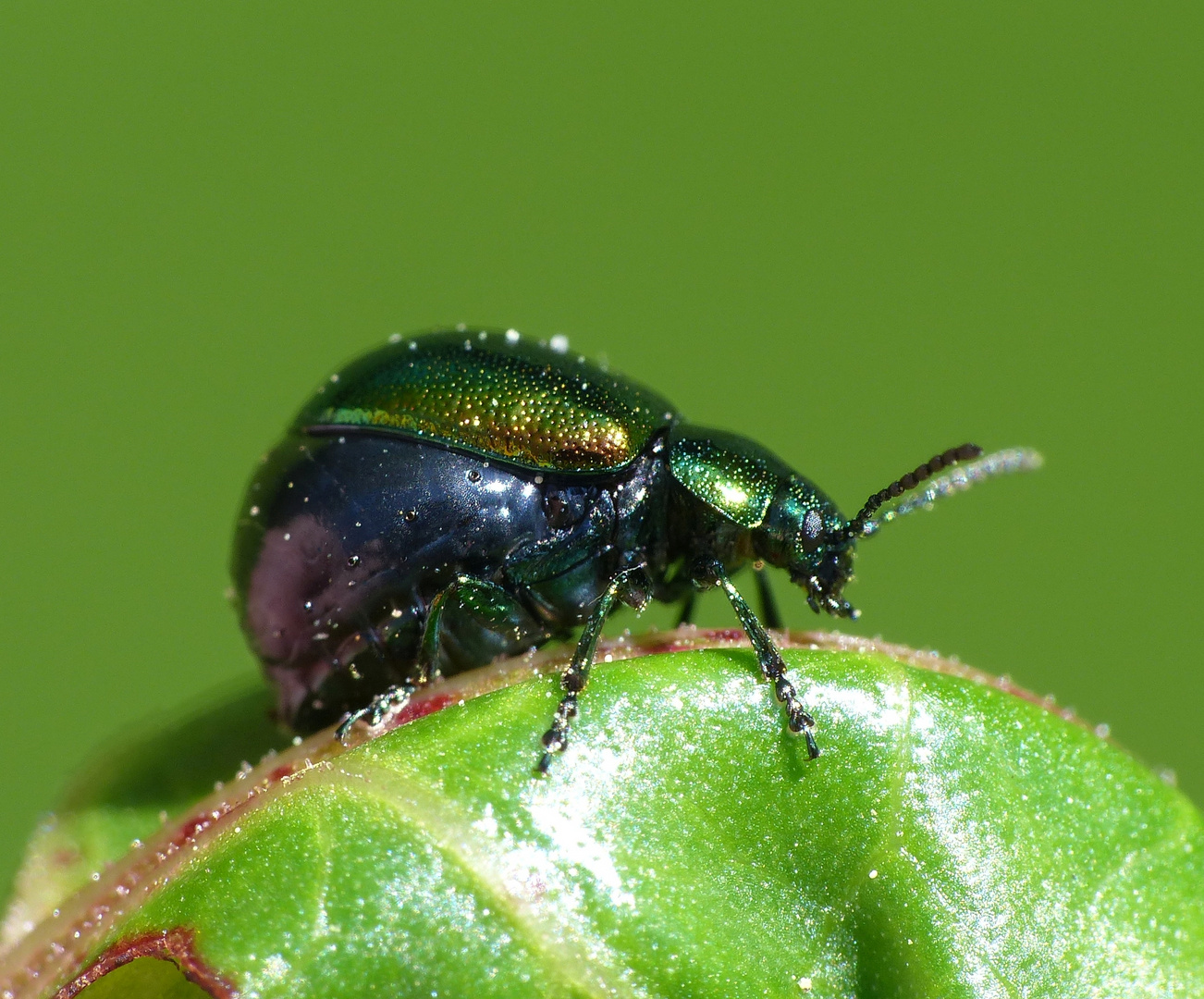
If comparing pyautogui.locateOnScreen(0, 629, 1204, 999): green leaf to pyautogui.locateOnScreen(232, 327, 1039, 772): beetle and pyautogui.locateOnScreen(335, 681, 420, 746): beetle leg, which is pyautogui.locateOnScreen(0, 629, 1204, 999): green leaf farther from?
pyautogui.locateOnScreen(232, 327, 1039, 772): beetle

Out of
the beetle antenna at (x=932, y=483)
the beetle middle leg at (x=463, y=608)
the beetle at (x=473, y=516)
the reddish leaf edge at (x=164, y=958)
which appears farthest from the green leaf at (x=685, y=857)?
the beetle antenna at (x=932, y=483)

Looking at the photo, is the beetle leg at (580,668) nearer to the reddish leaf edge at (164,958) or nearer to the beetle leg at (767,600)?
the reddish leaf edge at (164,958)

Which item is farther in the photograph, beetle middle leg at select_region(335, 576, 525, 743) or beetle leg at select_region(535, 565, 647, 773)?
beetle middle leg at select_region(335, 576, 525, 743)

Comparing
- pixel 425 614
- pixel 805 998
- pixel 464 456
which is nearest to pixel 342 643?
pixel 425 614

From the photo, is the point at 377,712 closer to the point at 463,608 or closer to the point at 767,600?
the point at 463,608

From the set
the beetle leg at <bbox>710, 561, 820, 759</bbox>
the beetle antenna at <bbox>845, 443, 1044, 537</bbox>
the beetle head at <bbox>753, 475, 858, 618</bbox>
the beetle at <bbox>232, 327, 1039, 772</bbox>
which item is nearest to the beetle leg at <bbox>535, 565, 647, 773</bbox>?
the beetle at <bbox>232, 327, 1039, 772</bbox>

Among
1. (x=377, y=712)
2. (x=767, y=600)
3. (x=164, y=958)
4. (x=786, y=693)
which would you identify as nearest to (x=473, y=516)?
(x=377, y=712)
